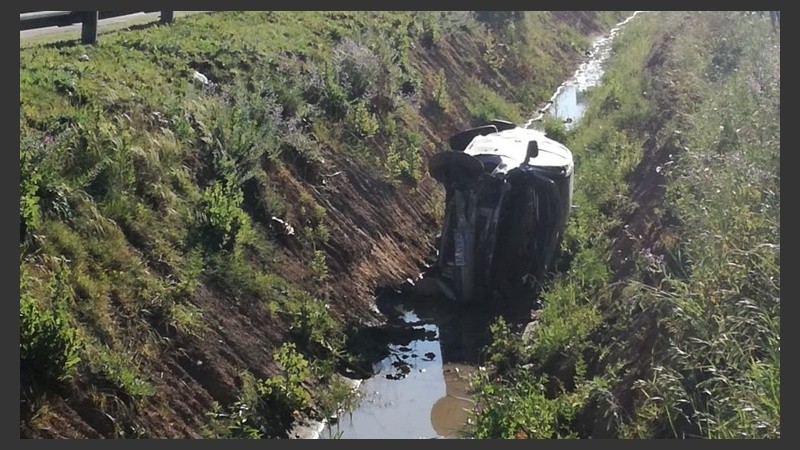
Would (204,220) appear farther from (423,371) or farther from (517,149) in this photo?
(517,149)

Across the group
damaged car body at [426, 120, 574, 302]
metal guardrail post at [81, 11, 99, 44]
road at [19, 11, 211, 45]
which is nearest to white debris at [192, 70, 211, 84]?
metal guardrail post at [81, 11, 99, 44]

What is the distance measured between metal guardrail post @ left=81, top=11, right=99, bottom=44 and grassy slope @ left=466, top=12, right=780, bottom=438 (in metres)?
7.43

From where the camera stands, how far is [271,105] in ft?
44.4

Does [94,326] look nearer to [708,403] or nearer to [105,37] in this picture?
[708,403]

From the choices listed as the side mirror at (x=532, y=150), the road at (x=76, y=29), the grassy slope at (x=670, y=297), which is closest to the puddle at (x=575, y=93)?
the grassy slope at (x=670, y=297)

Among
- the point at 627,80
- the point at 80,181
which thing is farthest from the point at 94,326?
the point at 627,80

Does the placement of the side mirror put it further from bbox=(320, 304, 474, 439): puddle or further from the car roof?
bbox=(320, 304, 474, 439): puddle

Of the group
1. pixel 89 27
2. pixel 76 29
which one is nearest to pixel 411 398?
pixel 89 27

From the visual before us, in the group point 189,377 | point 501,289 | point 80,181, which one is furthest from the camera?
point 501,289

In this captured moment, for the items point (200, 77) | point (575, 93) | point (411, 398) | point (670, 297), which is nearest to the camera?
point (670, 297)

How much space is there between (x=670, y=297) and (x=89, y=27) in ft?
30.6

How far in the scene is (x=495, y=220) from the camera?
12.3 meters

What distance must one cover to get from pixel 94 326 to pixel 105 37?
24.8ft

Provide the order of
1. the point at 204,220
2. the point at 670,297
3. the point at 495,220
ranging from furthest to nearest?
the point at 495,220 → the point at 204,220 → the point at 670,297
